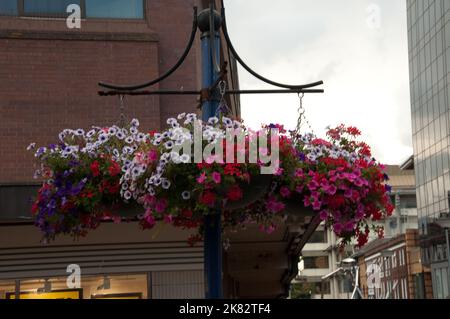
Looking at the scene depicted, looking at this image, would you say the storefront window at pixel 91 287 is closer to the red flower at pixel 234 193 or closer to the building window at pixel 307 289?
the red flower at pixel 234 193

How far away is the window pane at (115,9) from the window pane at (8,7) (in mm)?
1253

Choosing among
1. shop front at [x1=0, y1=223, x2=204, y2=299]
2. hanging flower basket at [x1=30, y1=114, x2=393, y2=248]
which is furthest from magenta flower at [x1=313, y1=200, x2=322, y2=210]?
shop front at [x1=0, y1=223, x2=204, y2=299]

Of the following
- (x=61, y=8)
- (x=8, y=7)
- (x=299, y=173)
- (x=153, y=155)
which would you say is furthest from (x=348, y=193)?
(x=8, y=7)

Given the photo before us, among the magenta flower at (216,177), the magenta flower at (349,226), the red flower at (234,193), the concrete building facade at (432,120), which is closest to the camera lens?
the magenta flower at (216,177)

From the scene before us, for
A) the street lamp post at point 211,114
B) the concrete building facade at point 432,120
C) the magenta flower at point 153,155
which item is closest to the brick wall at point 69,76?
the street lamp post at point 211,114

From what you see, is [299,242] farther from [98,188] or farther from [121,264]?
[98,188]

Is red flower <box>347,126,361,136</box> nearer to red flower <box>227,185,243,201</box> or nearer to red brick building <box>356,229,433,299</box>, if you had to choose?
red flower <box>227,185,243,201</box>

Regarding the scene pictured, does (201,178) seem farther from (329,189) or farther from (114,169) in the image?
(329,189)

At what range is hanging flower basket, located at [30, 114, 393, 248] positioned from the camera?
5.25 meters

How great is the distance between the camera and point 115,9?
14195 millimetres

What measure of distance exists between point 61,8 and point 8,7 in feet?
2.97

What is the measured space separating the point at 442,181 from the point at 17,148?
54.4 metres

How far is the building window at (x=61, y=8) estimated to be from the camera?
547 inches
